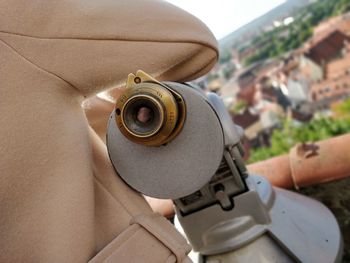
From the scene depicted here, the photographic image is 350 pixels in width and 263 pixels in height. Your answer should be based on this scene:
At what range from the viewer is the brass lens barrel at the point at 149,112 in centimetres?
56

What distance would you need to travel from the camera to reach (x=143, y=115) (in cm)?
58

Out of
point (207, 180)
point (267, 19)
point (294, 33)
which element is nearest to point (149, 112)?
point (207, 180)

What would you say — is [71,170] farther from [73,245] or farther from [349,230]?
[349,230]

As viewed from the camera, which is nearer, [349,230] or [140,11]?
[140,11]

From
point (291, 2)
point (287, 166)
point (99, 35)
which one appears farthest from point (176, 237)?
point (291, 2)

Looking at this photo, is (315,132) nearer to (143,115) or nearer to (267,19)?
(143,115)

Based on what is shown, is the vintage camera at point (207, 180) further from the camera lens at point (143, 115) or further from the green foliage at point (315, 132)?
the green foliage at point (315, 132)

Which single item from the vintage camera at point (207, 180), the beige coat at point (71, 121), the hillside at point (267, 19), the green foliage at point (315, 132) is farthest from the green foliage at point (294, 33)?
the beige coat at point (71, 121)

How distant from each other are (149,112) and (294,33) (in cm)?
2884

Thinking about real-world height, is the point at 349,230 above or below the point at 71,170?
below

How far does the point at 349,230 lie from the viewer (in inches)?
46.7

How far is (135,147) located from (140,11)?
189 mm

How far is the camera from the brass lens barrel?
561mm

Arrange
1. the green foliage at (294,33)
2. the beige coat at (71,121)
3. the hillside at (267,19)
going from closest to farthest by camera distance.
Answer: the beige coat at (71,121)
the green foliage at (294,33)
the hillside at (267,19)
